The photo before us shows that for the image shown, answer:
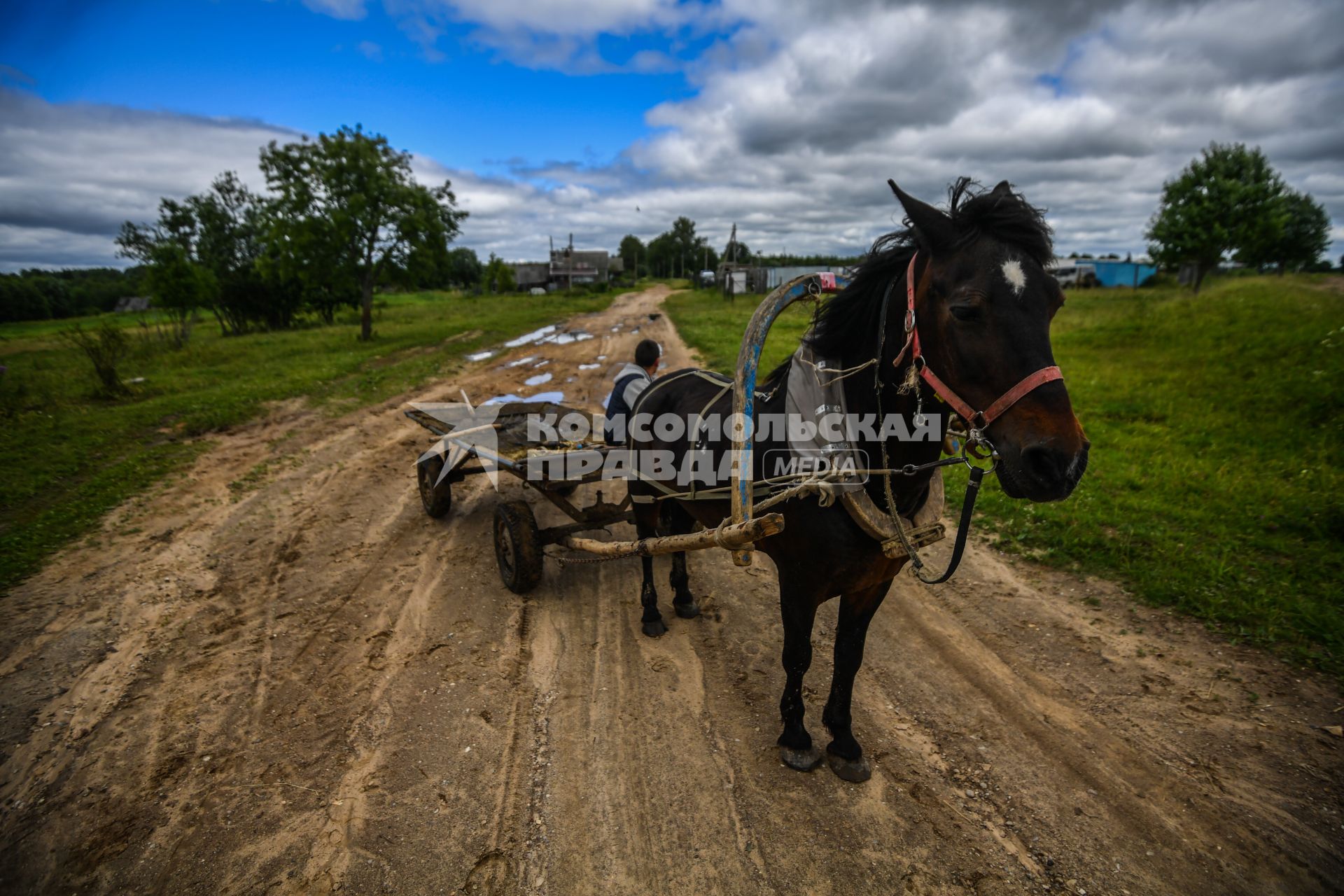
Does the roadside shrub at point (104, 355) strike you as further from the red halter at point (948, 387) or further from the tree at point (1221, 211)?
the tree at point (1221, 211)

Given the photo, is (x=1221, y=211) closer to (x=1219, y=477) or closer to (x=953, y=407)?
(x=1219, y=477)

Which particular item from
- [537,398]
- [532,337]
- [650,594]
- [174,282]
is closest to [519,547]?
[650,594]

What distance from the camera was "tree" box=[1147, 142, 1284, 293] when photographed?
69.7 feet

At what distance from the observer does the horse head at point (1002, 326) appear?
5.89 feet

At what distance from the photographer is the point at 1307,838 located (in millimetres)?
2615

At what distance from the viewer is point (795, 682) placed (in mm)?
3121

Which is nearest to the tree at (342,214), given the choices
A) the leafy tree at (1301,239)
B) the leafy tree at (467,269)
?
the leafy tree at (1301,239)

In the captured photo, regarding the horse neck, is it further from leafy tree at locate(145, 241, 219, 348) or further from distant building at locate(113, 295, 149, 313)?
distant building at locate(113, 295, 149, 313)

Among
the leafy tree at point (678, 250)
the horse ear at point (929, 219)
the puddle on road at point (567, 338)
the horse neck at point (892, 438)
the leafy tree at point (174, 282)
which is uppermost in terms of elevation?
the leafy tree at point (678, 250)

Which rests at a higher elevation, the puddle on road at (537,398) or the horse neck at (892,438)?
the horse neck at (892,438)

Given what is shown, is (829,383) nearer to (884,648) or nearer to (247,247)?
(884,648)

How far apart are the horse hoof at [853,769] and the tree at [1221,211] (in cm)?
2840

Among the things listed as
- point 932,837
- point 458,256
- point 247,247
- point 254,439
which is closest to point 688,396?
point 932,837

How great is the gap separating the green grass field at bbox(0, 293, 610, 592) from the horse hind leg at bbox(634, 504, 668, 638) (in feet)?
18.1
